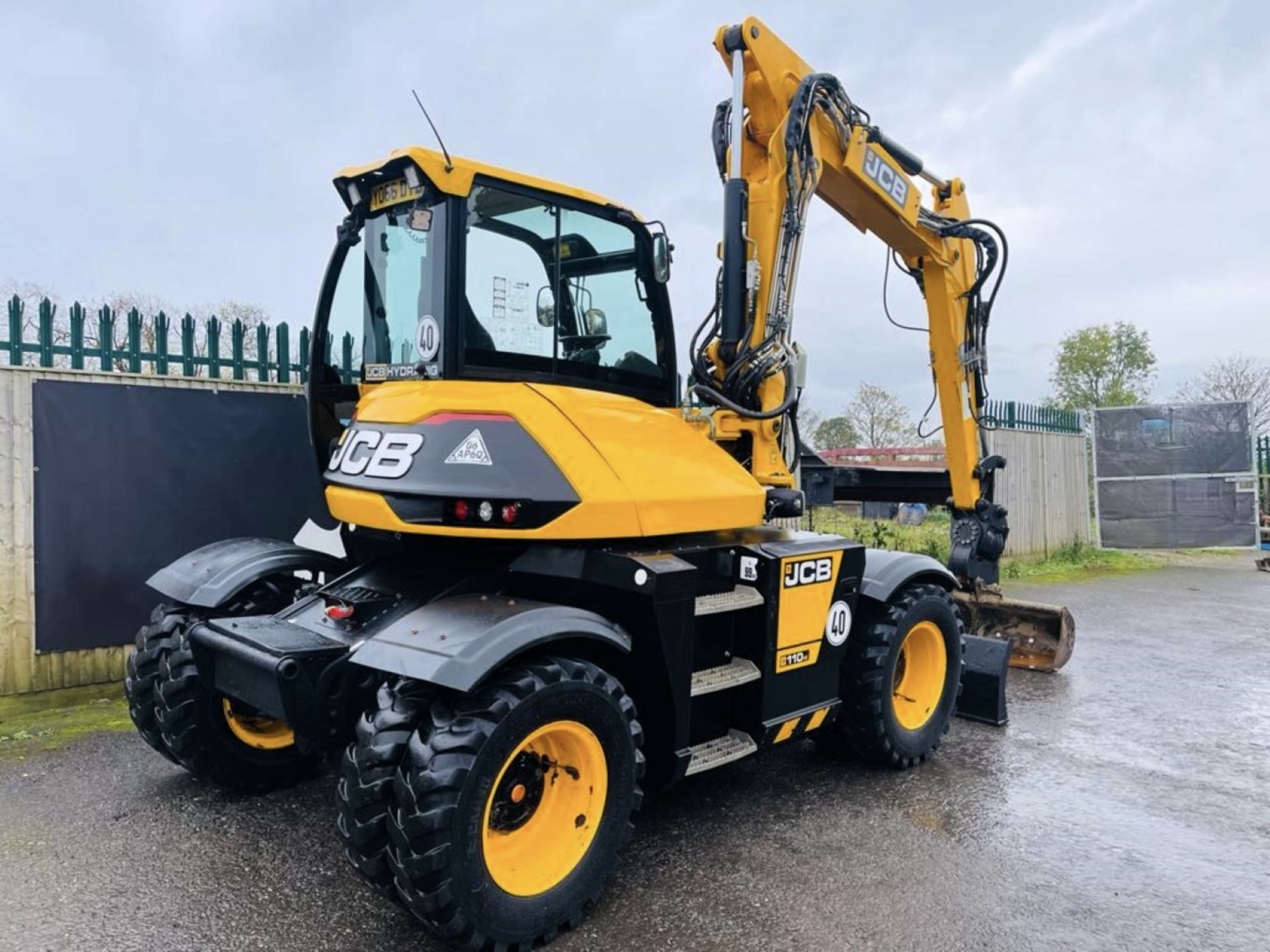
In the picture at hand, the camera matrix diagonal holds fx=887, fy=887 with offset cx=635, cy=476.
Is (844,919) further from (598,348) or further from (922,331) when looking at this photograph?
(922,331)

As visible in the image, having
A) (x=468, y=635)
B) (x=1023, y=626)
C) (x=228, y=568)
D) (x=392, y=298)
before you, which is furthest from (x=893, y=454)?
(x=468, y=635)

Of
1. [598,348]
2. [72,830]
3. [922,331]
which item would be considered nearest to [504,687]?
[598,348]

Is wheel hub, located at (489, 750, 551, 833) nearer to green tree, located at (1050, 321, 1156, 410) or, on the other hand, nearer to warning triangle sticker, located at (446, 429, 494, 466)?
warning triangle sticker, located at (446, 429, 494, 466)

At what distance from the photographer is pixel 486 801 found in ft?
9.03

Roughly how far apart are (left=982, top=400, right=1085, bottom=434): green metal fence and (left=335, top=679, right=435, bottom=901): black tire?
10716 mm

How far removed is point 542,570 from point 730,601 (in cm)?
84

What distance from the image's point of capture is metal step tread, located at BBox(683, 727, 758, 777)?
3.53 metres

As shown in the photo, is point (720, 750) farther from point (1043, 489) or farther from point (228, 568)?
point (1043, 489)

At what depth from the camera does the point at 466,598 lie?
323cm

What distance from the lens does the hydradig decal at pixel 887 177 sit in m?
5.16

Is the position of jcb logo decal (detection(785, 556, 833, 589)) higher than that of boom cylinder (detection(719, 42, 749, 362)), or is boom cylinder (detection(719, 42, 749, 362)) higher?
boom cylinder (detection(719, 42, 749, 362))

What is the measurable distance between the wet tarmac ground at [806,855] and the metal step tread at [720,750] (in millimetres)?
362

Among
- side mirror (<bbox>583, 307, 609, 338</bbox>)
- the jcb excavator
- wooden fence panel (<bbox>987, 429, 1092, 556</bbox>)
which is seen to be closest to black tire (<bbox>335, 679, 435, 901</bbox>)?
the jcb excavator

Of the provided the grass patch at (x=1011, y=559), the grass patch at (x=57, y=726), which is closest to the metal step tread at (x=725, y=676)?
the grass patch at (x=57, y=726)
